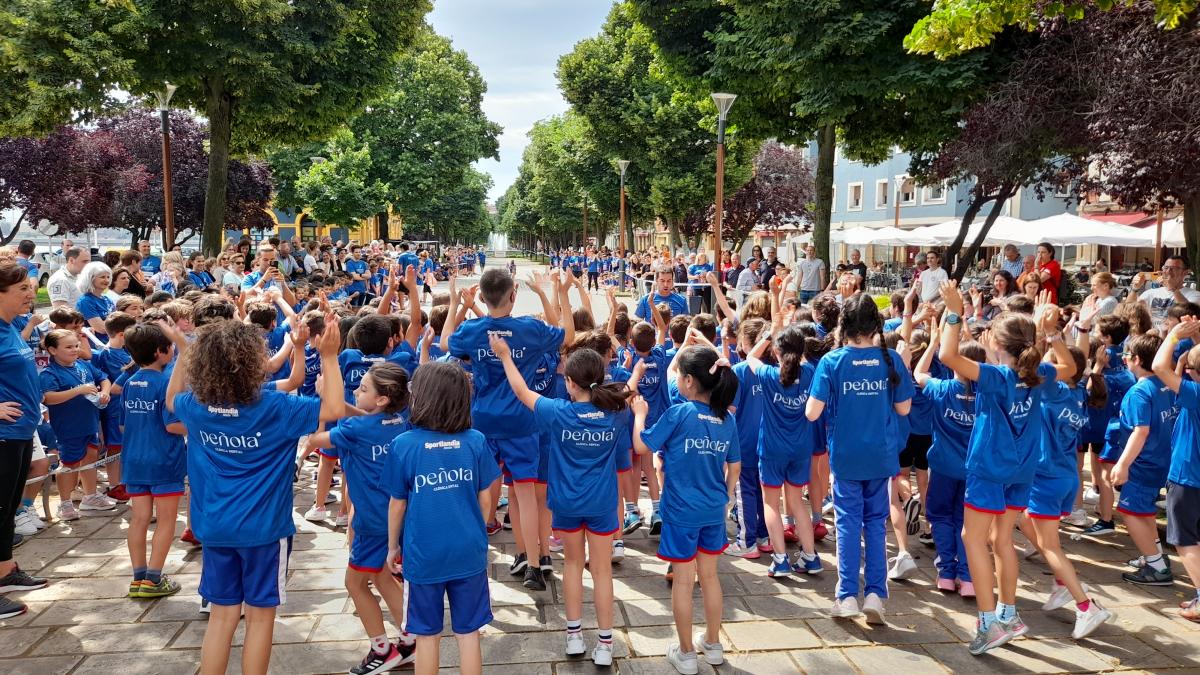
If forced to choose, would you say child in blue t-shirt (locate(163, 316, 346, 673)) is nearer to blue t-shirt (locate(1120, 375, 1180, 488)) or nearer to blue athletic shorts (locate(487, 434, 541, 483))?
blue athletic shorts (locate(487, 434, 541, 483))

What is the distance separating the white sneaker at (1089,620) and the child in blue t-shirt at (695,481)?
2.04 metres

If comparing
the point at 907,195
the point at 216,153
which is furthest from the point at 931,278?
the point at 907,195

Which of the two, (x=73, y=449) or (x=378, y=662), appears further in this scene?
(x=73, y=449)

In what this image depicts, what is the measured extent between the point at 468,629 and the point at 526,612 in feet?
4.26

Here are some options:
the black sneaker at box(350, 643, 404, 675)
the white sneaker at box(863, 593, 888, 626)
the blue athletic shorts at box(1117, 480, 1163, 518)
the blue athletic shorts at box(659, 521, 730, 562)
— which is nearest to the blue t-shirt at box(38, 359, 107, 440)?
the black sneaker at box(350, 643, 404, 675)

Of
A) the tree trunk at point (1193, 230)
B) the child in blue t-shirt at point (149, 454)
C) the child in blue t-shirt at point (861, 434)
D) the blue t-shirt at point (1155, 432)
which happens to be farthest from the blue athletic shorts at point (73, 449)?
the tree trunk at point (1193, 230)

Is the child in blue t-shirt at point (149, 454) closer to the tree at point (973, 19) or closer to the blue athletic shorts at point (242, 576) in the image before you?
the blue athletic shorts at point (242, 576)

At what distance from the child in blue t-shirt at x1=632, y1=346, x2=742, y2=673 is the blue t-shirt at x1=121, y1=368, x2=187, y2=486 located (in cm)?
287

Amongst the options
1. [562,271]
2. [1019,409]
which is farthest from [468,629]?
[1019,409]

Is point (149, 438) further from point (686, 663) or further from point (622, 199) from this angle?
point (622, 199)

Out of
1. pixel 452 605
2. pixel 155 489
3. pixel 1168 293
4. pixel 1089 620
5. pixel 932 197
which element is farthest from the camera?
pixel 932 197

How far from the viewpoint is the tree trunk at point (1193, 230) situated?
12625mm

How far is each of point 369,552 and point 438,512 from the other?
75cm

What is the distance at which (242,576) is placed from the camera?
11.6 ft
